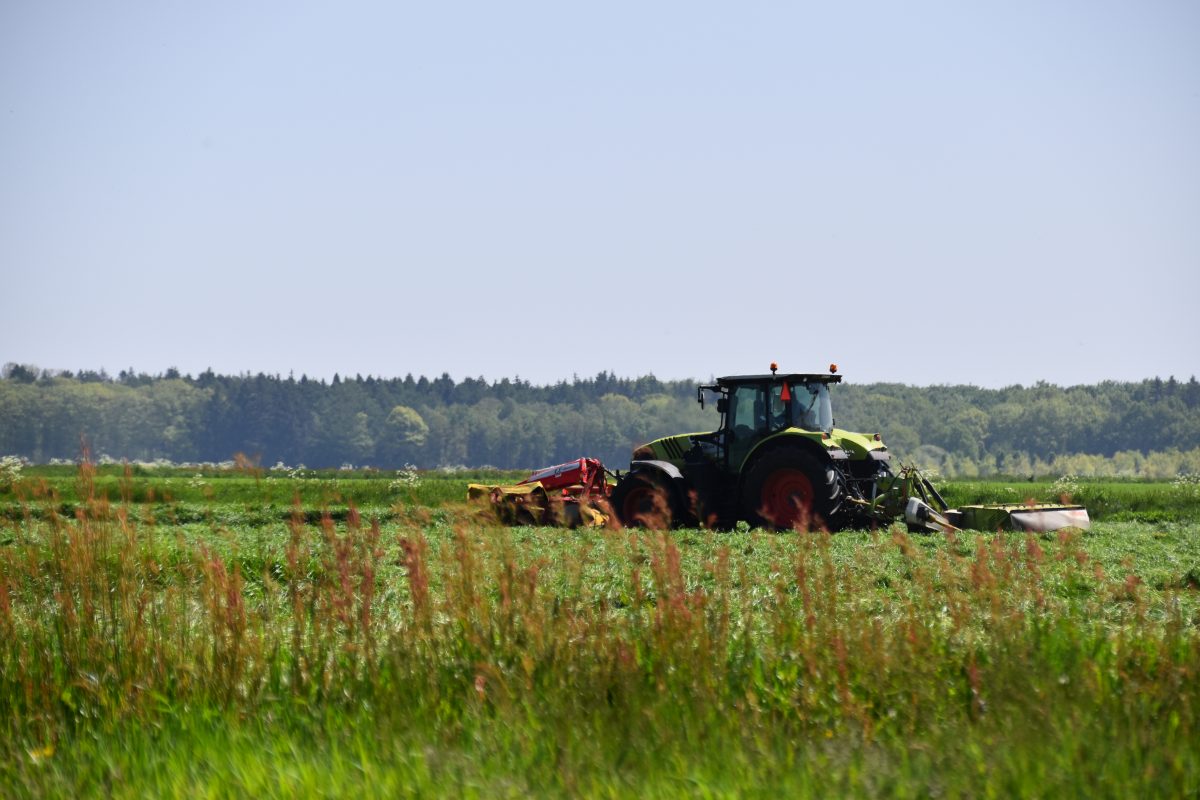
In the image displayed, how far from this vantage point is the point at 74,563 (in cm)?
735

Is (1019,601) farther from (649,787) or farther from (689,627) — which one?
(649,787)

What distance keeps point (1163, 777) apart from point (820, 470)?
11656mm

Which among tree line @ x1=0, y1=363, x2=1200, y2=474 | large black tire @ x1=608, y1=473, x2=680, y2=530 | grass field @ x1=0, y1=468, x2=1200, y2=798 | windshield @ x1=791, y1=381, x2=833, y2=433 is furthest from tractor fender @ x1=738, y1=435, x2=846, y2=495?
tree line @ x1=0, y1=363, x2=1200, y2=474

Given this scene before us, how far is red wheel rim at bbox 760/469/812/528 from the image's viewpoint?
1664cm

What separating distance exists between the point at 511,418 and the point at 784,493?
11232 cm

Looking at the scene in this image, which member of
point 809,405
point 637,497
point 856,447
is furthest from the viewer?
point 637,497

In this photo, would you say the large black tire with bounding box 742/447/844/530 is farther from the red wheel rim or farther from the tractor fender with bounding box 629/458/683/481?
the tractor fender with bounding box 629/458/683/481

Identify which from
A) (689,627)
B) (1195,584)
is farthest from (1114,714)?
(1195,584)

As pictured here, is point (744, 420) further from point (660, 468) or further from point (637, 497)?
point (637, 497)

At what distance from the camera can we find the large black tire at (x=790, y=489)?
644 inches

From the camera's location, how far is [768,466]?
16.8m

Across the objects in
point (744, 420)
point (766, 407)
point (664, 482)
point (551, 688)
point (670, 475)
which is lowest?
point (551, 688)

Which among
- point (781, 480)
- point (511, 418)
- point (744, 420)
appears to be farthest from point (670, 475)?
point (511, 418)

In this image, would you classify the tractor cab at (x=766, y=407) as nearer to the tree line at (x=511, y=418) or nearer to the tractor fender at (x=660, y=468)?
the tractor fender at (x=660, y=468)
